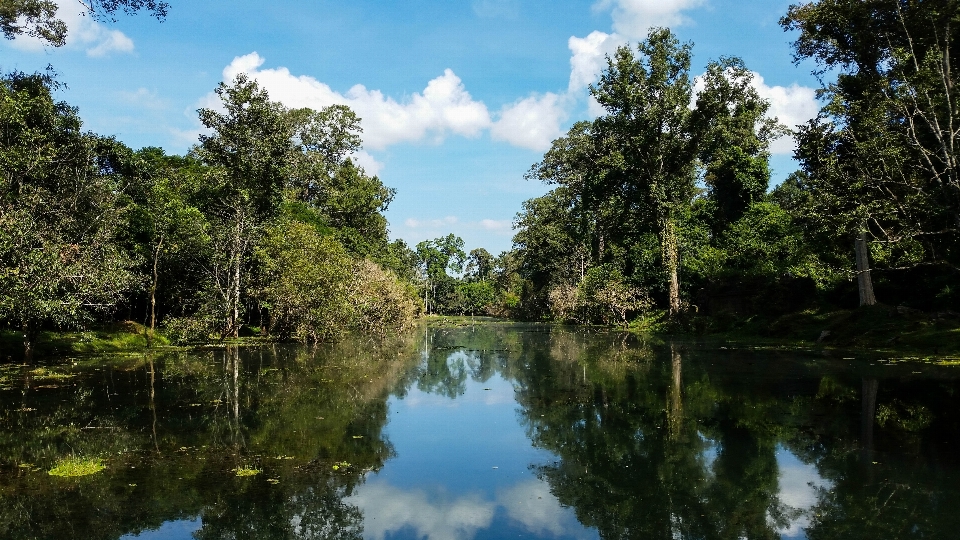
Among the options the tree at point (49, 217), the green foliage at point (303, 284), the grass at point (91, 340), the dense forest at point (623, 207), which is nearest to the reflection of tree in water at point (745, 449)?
the dense forest at point (623, 207)

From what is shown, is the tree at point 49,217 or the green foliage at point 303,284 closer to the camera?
the tree at point 49,217

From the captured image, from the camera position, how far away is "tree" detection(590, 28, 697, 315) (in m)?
34.8

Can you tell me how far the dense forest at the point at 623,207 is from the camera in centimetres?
1923

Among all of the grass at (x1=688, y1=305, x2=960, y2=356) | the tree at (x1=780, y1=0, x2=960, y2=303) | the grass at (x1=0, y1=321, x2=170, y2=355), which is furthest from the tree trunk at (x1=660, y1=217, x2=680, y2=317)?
the grass at (x1=0, y1=321, x2=170, y2=355)

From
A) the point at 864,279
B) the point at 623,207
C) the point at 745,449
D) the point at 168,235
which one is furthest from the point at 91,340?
the point at 864,279

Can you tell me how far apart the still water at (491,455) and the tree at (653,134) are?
2160 cm

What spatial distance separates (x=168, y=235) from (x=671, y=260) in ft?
89.1

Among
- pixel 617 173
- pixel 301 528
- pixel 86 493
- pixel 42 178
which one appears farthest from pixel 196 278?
pixel 301 528

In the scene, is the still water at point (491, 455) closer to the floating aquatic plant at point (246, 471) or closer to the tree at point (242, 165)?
the floating aquatic plant at point (246, 471)

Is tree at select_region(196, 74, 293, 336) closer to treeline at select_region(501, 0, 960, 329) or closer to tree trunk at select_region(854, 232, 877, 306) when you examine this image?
treeline at select_region(501, 0, 960, 329)

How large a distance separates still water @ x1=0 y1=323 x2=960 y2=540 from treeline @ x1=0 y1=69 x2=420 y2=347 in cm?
418

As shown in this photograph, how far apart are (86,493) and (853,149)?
25.4 m

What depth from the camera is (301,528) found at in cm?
569

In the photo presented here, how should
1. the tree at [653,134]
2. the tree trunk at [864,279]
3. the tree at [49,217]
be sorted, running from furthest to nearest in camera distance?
the tree at [653,134], the tree trunk at [864,279], the tree at [49,217]
